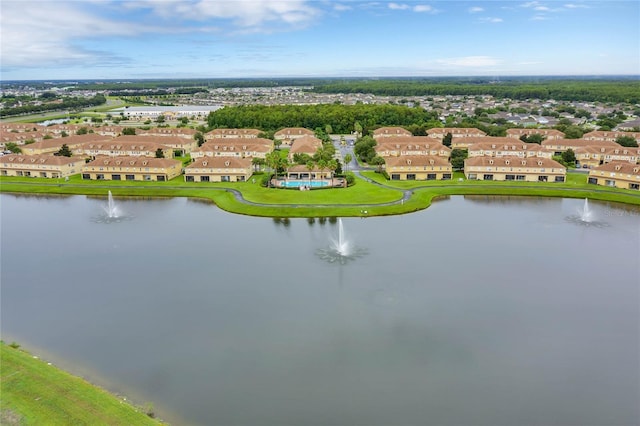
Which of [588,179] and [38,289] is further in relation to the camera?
[588,179]

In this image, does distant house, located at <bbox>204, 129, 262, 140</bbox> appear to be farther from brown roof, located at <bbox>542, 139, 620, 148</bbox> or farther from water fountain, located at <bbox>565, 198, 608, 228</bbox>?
water fountain, located at <bbox>565, 198, 608, 228</bbox>

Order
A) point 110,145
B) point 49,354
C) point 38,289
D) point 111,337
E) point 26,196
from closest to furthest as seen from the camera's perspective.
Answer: point 49,354 < point 111,337 < point 38,289 < point 26,196 < point 110,145

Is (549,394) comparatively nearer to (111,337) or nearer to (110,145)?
(111,337)

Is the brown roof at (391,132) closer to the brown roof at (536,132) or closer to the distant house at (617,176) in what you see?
the brown roof at (536,132)

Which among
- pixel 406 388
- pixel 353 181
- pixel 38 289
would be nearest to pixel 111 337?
pixel 38 289

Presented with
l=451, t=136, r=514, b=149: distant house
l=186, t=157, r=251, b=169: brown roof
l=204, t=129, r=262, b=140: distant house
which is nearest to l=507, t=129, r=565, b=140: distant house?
l=451, t=136, r=514, b=149: distant house

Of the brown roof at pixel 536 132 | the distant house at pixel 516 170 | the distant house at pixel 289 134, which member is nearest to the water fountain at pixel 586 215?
the distant house at pixel 516 170
